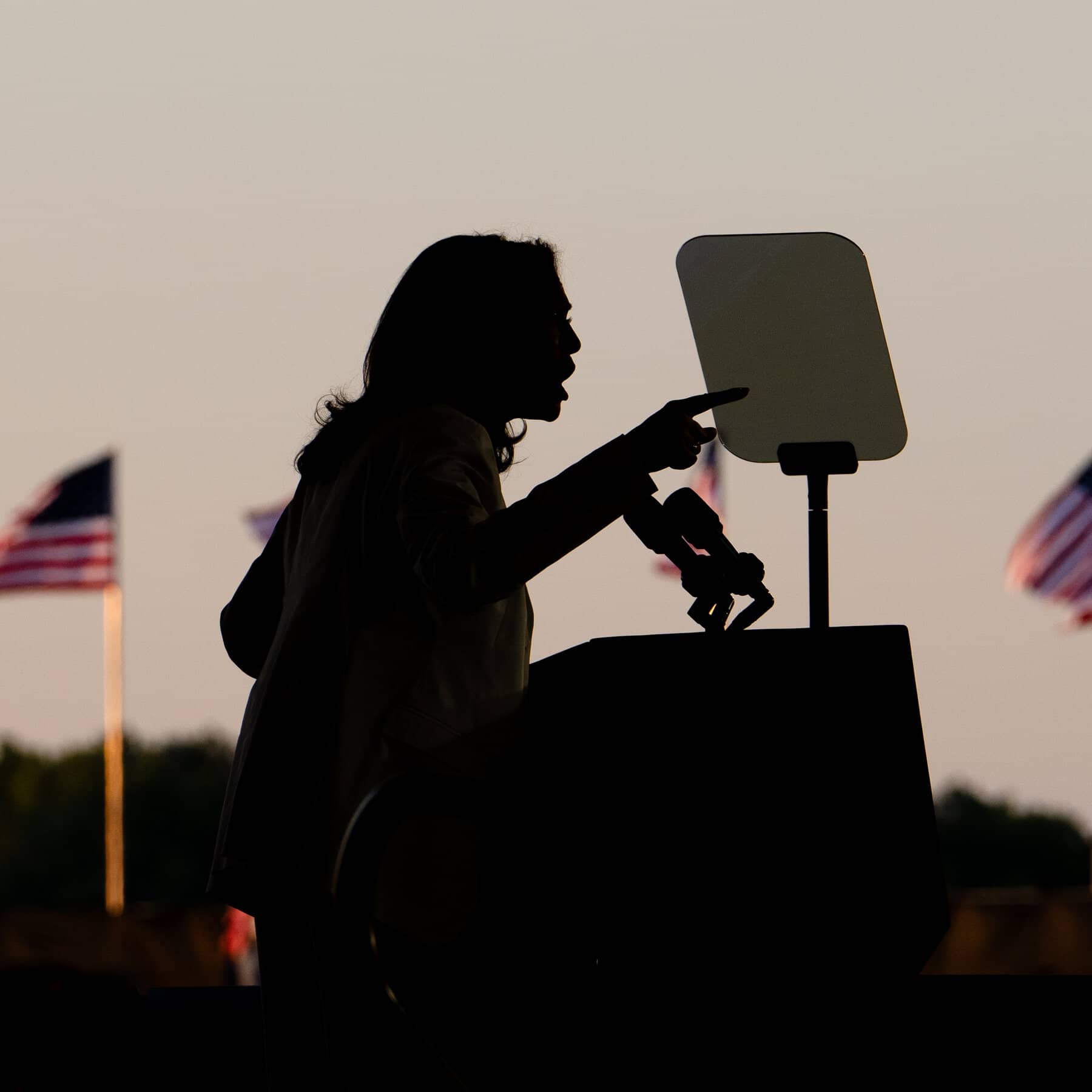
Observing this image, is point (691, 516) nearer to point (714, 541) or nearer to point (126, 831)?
point (714, 541)

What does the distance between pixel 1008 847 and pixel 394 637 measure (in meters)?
90.5

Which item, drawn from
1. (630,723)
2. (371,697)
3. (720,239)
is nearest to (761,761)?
(630,723)

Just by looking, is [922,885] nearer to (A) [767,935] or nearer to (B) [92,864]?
(A) [767,935]

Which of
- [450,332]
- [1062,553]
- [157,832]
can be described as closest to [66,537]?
[1062,553]

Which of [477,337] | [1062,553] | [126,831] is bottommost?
[126,831]

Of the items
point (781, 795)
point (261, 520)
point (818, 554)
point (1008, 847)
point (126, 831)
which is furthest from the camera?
point (1008, 847)

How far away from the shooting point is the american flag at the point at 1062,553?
655 inches

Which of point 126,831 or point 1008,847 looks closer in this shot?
point 126,831

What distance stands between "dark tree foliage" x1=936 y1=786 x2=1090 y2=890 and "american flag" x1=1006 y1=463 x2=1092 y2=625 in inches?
2858

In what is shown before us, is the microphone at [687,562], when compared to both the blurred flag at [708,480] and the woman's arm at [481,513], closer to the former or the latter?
the woman's arm at [481,513]

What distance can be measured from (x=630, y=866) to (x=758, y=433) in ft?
3.24

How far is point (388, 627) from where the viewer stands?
2.40 m

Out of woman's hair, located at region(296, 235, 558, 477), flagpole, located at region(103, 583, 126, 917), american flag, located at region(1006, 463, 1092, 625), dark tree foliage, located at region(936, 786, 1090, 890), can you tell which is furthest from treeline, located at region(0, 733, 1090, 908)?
woman's hair, located at region(296, 235, 558, 477)

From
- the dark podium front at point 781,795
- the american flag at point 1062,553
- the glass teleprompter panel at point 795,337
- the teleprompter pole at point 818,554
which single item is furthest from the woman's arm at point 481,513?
the american flag at point 1062,553
